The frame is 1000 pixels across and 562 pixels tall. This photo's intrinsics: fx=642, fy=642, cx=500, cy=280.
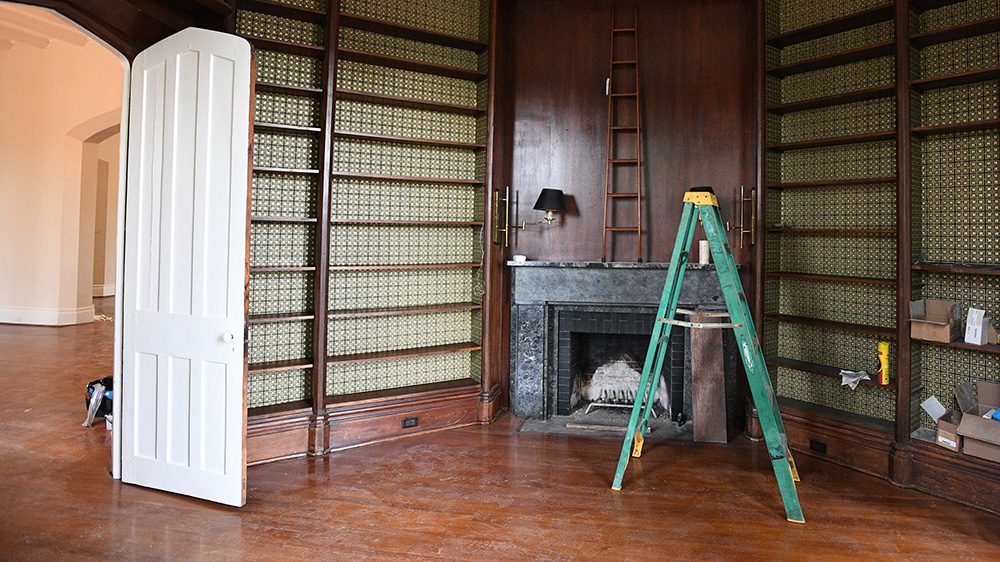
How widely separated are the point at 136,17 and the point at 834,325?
4640 mm

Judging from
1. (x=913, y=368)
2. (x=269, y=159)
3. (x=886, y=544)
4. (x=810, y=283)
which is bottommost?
(x=886, y=544)

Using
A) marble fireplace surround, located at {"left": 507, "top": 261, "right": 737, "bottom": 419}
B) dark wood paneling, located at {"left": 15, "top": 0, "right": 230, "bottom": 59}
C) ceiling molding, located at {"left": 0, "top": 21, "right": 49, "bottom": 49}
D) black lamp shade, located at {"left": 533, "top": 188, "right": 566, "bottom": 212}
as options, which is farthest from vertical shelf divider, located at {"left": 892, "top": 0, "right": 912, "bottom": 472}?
ceiling molding, located at {"left": 0, "top": 21, "right": 49, "bottom": 49}

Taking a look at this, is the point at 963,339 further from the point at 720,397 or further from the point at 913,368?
the point at 720,397

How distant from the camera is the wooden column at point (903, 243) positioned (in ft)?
12.4

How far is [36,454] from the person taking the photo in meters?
4.11

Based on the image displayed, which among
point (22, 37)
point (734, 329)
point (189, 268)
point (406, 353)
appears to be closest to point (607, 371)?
point (406, 353)

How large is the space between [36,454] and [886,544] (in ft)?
16.0

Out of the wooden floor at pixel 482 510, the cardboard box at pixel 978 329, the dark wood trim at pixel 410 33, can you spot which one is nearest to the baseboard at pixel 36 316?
the wooden floor at pixel 482 510

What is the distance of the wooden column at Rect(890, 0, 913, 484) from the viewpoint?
3.79m

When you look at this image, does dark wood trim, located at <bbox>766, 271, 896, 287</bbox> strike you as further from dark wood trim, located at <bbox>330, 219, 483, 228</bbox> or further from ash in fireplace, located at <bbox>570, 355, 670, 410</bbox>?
dark wood trim, located at <bbox>330, 219, 483, 228</bbox>

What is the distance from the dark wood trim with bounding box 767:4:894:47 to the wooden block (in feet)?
6.76

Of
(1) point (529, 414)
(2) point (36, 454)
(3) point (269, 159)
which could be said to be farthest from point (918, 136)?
(2) point (36, 454)

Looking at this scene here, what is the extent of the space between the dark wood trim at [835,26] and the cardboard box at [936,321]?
182cm

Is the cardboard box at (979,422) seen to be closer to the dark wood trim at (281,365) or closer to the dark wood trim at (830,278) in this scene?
the dark wood trim at (830,278)
